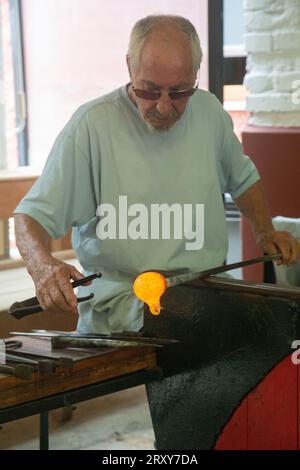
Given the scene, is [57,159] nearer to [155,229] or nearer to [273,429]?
[155,229]

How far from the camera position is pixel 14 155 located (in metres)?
4.41

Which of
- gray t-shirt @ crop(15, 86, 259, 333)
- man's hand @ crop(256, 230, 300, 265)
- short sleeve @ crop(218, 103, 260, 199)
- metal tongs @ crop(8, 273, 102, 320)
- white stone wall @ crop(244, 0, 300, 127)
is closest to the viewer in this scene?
metal tongs @ crop(8, 273, 102, 320)

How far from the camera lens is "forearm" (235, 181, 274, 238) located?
2.42 meters

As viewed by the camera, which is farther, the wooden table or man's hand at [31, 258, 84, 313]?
man's hand at [31, 258, 84, 313]

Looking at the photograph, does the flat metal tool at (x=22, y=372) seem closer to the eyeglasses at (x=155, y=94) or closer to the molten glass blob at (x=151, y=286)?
the molten glass blob at (x=151, y=286)

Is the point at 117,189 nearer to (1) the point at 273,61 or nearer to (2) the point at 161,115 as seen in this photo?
(2) the point at 161,115

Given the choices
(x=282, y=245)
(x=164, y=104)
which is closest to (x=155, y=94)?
(x=164, y=104)

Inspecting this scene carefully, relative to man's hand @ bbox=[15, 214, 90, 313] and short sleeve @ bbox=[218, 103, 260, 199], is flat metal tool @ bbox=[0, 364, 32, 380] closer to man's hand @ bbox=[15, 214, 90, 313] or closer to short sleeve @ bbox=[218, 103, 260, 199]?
man's hand @ bbox=[15, 214, 90, 313]

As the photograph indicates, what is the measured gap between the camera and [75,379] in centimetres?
169

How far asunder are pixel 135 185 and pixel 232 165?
371 mm

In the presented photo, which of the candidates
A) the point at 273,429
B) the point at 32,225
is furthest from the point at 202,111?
the point at 273,429

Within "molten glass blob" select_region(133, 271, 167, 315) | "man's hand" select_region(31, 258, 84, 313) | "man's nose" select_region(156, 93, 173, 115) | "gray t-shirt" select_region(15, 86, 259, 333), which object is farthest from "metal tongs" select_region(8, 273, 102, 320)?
"man's nose" select_region(156, 93, 173, 115)

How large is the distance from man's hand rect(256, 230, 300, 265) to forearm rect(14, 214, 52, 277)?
1.93 feet

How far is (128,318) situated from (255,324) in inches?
19.5
